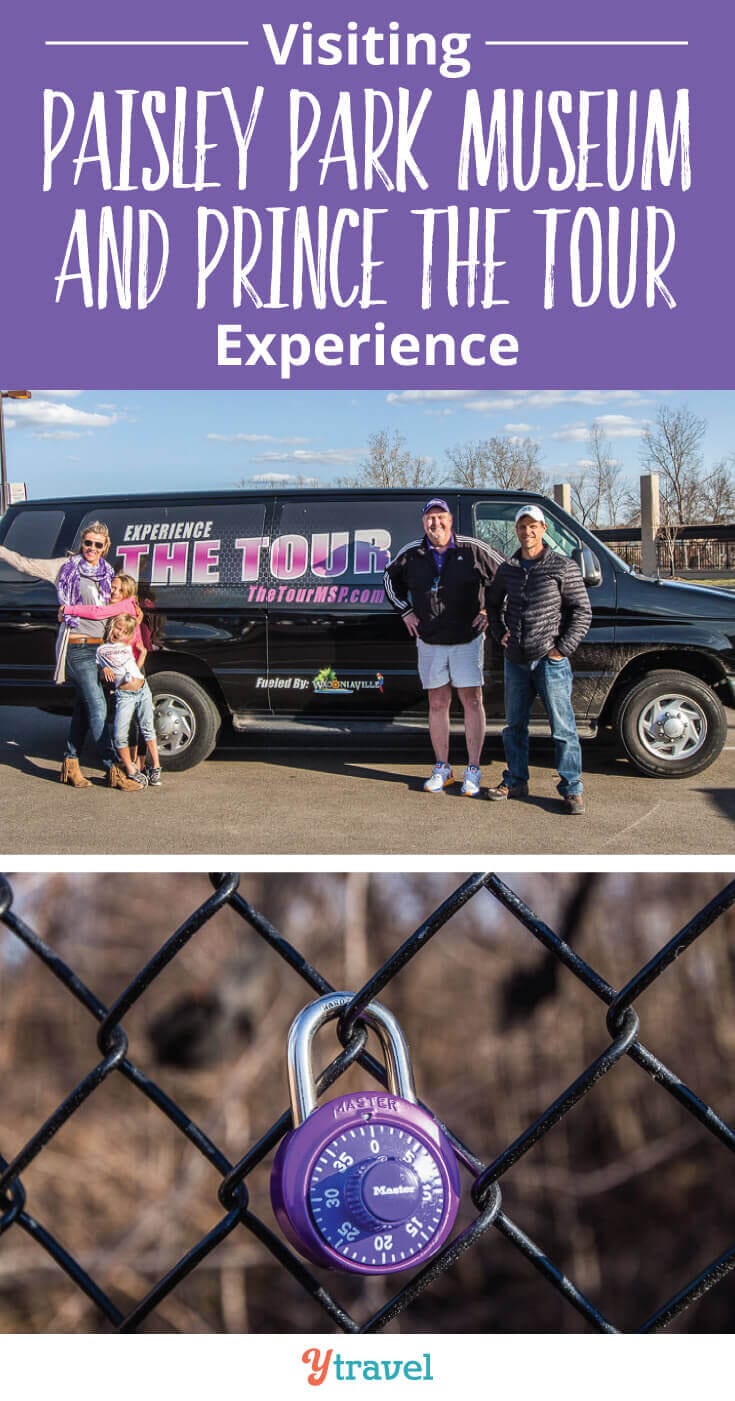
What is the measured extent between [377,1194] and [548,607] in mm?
6284

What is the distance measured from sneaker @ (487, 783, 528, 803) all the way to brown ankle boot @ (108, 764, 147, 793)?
2.50 metres

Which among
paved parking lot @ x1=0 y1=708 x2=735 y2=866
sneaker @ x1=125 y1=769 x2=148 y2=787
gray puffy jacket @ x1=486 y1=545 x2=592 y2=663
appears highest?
gray puffy jacket @ x1=486 y1=545 x2=592 y2=663

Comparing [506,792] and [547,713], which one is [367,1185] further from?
[506,792]

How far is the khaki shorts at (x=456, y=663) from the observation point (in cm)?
771

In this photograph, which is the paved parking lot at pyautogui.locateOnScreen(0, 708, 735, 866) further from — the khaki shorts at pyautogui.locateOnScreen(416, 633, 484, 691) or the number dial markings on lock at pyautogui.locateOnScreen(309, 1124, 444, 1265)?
the number dial markings on lock at pyautogui.locateOnScreen(309, 1124, 444, 1265)

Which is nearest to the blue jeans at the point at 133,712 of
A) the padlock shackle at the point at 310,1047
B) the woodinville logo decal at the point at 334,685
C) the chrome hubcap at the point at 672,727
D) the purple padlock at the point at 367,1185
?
the woodinville logo decal at the point at 334,685

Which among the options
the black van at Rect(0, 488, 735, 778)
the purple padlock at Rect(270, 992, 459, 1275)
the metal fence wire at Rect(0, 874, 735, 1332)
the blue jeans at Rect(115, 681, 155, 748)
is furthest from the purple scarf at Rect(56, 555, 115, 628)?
the purple padlock at Rect(270, 992, 459, 1275)

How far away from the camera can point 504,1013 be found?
2170 millimetres

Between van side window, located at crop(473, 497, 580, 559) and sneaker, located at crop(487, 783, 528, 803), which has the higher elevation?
van side window, located at crop(473, 497, 580, 559)

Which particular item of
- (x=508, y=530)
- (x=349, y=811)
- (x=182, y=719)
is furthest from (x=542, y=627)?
(x=182, y=719)

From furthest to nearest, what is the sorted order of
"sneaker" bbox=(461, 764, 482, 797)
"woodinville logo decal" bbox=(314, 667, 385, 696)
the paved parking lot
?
"woodinville logo decal" bbox=(314, 667, 385, 696) → "sneaker" bbox=(461, 764, 482, 797) → the paved parking lot

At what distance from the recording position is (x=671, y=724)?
7992 mm

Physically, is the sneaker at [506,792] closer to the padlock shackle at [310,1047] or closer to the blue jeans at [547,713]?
the blue jeans at [547,713]

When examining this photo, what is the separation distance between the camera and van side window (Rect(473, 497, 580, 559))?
7.91 metres
